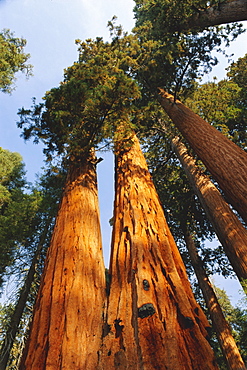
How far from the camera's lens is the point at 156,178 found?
33.8ft

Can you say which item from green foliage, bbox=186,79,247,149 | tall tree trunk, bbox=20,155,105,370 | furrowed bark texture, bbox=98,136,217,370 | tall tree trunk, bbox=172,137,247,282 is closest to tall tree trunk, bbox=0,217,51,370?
tall tree trunk, bbox=20,155,105,370

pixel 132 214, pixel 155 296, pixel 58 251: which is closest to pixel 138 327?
pixel 155 296

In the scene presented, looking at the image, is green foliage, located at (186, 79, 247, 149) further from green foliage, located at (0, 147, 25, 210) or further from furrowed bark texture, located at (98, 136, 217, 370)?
green foliage, located at (0, 147, 25, 210)

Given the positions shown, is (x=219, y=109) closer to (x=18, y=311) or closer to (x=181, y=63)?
(x=181, y=63)

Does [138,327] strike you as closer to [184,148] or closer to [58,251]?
[58,251]

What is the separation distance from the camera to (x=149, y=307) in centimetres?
181

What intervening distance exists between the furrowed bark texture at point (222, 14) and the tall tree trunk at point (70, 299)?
302 inches

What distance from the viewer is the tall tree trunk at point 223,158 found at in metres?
4.20

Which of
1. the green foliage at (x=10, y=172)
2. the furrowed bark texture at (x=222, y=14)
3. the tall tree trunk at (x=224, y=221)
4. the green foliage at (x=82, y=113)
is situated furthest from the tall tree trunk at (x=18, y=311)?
the furrowed bark texture at (x=222, y=14)

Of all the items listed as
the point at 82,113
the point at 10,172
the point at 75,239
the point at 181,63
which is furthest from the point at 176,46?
the point at 10,172

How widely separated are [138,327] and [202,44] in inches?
328

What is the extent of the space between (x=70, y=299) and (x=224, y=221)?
4590mm

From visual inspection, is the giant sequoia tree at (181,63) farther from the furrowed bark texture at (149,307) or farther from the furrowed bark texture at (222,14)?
the furrowed bark texture at (149,307)

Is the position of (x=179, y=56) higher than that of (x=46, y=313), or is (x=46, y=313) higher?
(x=179, y=56)
